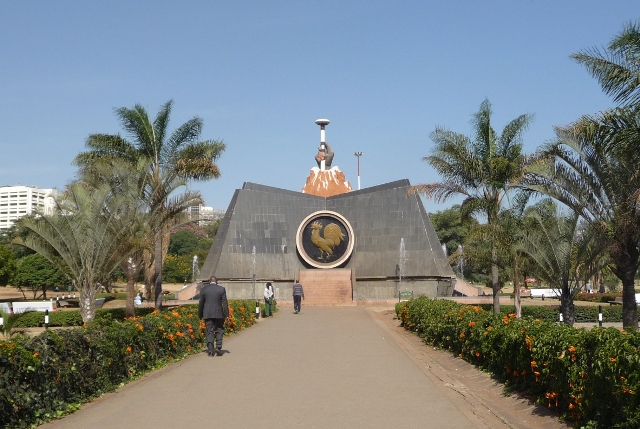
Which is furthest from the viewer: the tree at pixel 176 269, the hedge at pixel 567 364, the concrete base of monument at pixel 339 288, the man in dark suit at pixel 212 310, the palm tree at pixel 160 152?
the tree at pixel 176 269

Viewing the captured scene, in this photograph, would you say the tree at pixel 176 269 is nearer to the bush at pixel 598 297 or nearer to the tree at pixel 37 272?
the tree at pixel 37 272

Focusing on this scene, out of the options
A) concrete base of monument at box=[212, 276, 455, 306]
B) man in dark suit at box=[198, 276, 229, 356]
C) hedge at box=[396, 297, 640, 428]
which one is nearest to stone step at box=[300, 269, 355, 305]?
concrete base of monument at box=[212, 276, 455, 306]

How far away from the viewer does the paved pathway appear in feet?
22.0

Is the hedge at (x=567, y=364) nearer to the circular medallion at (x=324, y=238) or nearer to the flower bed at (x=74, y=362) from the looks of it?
the flower bed at (x=74, y=362)

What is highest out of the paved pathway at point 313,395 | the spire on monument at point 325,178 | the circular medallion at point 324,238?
the spire on monument at point 325,178

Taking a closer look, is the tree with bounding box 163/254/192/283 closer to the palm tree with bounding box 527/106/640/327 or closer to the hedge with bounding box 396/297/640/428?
the palm tree with bounding box 527/106/640/327

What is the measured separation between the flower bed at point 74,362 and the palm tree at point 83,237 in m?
7.50

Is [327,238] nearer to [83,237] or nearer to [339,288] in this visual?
[339,288]

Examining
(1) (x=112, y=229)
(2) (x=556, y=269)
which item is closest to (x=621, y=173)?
(2) (x=556, y=269)

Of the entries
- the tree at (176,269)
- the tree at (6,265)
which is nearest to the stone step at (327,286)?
the tree at (6,265)

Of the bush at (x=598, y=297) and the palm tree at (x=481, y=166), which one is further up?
the palm tree at (x=481, y=166)

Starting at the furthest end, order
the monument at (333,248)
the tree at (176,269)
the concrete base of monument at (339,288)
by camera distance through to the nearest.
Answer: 1. the tree at (176,269)
2. the monument at (333,248)
3. the concrete base of monument at (339,288)

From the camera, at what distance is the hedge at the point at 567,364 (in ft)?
18.1

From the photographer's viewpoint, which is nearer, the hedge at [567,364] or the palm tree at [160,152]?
the hedge at [567,364]
